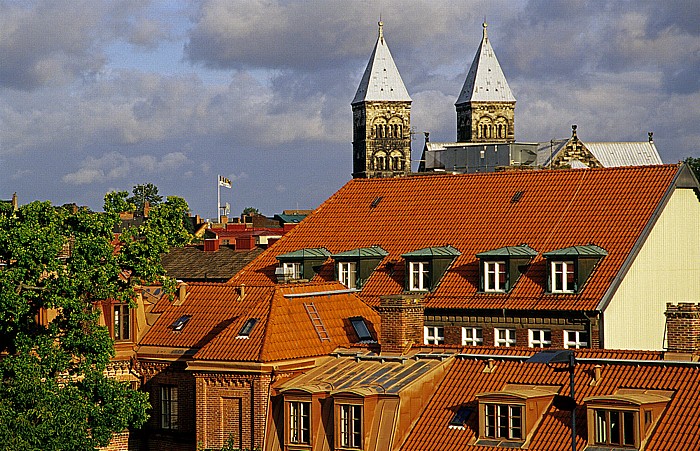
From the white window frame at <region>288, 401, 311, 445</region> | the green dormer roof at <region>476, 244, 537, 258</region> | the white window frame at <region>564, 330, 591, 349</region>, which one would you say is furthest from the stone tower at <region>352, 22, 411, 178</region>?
the white window frame at <region>288, 401, 311, 445</region>

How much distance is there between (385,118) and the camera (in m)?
198

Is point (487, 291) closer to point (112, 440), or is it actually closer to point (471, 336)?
point (471, 336)

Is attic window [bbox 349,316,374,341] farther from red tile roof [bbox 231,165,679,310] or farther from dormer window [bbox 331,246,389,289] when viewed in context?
dormer window [bbox 331,246,389,289]

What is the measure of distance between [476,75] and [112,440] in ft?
497

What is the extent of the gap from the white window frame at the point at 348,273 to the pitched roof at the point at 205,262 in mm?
15032

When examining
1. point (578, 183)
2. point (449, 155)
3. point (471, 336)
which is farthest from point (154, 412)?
point (449, 155)

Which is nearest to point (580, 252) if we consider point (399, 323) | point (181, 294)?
point (399, 323)

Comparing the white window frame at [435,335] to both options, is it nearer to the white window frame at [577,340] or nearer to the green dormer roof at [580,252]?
the green dormer roof at [580,252]

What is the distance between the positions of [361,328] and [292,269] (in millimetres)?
15984

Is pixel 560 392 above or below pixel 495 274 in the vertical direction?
below

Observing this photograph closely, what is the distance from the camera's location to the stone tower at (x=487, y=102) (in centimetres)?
19300

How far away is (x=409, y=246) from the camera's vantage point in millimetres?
61219

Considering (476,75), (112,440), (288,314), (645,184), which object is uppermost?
(476,75)

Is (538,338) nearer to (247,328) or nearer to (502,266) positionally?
(502,266)
